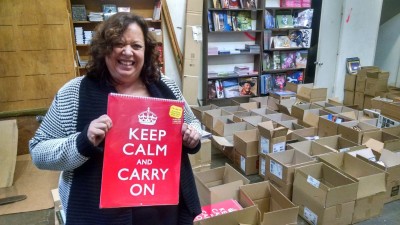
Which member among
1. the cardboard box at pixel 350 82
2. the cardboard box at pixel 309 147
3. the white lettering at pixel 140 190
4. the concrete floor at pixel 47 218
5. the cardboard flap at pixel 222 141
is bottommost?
the concrete floor at pixel 47 218

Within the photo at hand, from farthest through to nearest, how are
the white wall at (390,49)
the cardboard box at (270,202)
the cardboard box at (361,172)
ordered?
the white wall at (390,49)
the cardboard box at (361,172)
the cardboard box at (270,202)

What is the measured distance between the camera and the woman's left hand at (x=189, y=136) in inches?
43.2

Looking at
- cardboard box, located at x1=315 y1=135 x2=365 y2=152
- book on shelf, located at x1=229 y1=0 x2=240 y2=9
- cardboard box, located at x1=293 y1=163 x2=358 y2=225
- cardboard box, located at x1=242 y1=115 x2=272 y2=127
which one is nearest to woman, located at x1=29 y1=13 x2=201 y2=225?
cardboard box, located at x1=293 y1=163 x2=358 y2=225

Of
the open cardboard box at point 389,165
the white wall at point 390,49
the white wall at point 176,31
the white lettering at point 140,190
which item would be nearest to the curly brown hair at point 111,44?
the white lettering at point 140,190

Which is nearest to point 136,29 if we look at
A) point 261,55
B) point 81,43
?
point 81,43

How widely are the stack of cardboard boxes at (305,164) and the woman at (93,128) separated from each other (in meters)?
0.80

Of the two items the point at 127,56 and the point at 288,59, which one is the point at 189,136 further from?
the point at 288,59

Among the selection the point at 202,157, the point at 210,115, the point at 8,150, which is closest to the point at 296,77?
the point at 210,115

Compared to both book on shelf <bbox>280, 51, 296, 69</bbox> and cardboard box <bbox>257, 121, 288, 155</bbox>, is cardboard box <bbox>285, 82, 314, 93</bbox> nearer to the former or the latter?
book on shelf <bbox>280, 51, 296, 69</bbox>

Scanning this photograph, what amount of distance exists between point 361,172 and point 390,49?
4839mm

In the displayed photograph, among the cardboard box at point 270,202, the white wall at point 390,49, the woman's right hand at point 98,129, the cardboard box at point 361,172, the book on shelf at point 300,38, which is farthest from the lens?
the white wall at point 390,49

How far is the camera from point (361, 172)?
→ 238 cm

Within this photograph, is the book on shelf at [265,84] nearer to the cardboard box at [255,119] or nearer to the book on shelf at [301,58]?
the book on shelf at [301,58]

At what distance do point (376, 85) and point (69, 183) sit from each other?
454 centimetres
